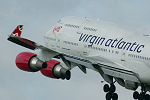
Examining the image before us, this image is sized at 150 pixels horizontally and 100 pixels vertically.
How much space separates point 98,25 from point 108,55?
16.5 ft

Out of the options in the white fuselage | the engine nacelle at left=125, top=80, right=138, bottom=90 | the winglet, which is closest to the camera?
the winglet

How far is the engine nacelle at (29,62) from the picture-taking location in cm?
9294

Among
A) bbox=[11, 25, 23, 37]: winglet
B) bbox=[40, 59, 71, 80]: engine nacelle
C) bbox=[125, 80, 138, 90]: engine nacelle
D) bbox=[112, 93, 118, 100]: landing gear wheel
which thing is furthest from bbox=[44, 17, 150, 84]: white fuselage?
bbox=[11, 25, 23, 37]: winglet

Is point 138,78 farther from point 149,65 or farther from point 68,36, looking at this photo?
point 68,36

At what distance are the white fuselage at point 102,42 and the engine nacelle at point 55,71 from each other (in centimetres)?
213

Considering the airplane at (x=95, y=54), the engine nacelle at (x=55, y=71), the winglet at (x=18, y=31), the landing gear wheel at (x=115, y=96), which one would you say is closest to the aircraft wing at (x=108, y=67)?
the airplane at (x=95, y=54)

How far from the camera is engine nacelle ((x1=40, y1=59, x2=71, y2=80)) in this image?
9469 centimetres

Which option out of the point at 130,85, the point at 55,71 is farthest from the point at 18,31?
the point at 130,85

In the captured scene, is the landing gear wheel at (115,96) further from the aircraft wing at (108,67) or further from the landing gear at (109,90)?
the aircraft wing at (108,67)

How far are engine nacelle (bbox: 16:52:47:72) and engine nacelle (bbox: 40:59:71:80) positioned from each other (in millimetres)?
3072

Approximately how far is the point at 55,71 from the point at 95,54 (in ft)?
15.4

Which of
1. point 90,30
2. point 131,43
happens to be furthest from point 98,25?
point 131,43

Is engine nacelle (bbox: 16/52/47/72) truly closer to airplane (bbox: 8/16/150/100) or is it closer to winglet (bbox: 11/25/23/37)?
airplane (bbox: 8/16/150/100)

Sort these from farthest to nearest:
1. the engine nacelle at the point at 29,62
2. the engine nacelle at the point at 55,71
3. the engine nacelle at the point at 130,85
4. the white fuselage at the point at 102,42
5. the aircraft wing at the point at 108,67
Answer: the engine nacelle at the point at 55,71, the engine nacelle at the point at 29,62, the engine nacelle at the point at 130,85, the aircraft wing at the point at 108,67, the white fuselage at the point at 102,42
